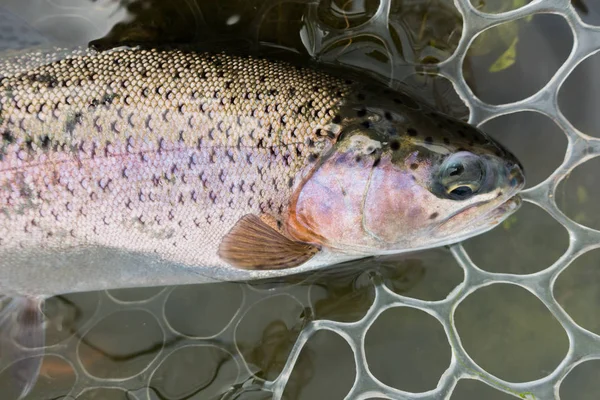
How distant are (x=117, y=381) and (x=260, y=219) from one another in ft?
2.86

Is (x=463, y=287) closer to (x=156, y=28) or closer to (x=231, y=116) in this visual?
(x=231, y=116)

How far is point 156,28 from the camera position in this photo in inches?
63.5

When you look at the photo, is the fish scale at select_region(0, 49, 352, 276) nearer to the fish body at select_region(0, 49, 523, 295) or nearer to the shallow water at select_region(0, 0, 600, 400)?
the fish body at select_region(0, 49, 523, 295)

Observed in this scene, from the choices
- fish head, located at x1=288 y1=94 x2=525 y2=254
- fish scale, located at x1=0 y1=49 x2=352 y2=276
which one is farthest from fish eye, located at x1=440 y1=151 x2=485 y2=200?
fish scale, located at x1=0 y1=49 x2=352 y2=276

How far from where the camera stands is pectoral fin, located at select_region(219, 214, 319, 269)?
138cm

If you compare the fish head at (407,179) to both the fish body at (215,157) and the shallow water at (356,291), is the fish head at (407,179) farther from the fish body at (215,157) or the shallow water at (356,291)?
the shallow water at (356,291)

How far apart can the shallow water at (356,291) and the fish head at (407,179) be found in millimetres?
301

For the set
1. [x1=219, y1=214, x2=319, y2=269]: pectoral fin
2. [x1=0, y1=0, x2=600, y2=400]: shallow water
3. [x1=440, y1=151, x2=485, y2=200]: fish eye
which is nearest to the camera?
[x1=440, y1=151, x2=485, y2=200]: fish eye

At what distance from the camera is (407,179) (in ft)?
4.28

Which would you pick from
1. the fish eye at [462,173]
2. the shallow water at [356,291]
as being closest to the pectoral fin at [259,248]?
the shallow water at [356,291]

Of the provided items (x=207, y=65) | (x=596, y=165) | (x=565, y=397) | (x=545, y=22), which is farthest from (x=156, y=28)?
(x=565, y=397)

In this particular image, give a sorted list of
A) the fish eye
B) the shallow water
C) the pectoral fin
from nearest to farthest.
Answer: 1. the fish eye
2. the pectoral fin
3. the shallow water

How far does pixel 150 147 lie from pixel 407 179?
759 millimetres

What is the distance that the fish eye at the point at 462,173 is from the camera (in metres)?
1.28
